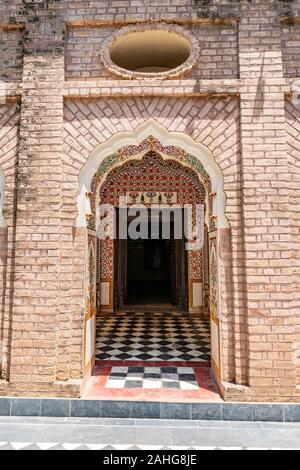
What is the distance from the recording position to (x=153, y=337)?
6012 mm

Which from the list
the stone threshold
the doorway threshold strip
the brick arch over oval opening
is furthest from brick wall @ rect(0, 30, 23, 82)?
the doorway threshold strip

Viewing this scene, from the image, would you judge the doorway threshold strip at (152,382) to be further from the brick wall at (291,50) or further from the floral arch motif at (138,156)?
the brick wall at (291,50)

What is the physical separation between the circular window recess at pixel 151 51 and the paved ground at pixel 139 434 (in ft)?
11.9

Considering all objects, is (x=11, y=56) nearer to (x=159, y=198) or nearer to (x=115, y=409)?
(x=115, y=409)

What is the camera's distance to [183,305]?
870 centimetres

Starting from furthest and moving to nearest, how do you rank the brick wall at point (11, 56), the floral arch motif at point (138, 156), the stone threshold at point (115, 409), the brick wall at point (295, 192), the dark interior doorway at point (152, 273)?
the dark interior doorway at point (152, 273) < the floral arch motif at point (138, 156) < the brick wall at point (11, 56) < the brick wall at point (295, 192) < the stone threshold at point (115, 409)

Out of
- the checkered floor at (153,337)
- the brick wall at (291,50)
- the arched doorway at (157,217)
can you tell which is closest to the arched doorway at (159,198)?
the arched doorway at (157,217)

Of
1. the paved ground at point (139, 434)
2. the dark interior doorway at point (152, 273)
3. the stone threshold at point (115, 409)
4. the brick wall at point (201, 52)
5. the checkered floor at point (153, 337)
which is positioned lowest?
the paved ground at point (139, 434)

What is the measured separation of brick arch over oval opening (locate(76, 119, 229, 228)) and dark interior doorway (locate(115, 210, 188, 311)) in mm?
5081

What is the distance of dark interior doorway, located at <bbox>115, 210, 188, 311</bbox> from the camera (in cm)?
884

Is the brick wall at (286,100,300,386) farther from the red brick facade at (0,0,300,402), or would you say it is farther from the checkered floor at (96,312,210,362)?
the checkered floor at (96,312,210,362)

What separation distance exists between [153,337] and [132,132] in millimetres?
3887

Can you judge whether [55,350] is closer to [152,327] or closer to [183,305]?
[152,327]

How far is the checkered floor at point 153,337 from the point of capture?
4898 mm
